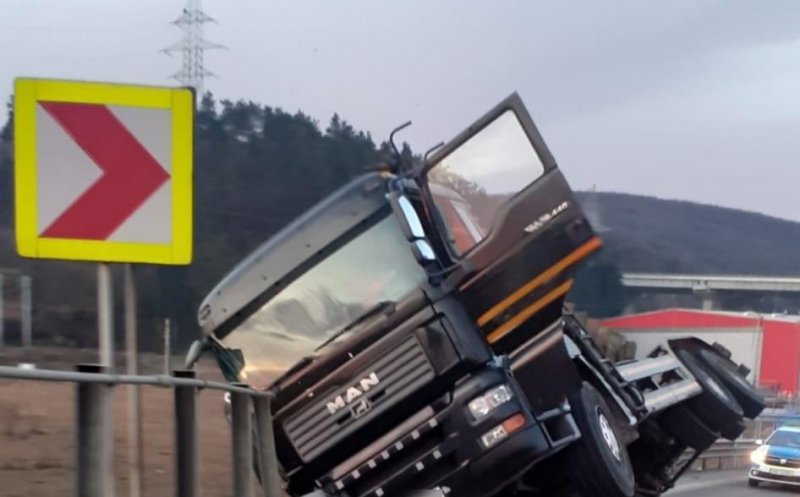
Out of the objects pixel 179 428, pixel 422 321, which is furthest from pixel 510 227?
pixel 179 428

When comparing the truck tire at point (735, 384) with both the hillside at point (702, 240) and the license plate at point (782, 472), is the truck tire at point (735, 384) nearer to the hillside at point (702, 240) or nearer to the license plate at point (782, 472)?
the hillside at point (702, 240)

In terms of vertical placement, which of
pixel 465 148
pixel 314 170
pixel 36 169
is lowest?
pixel 36 169

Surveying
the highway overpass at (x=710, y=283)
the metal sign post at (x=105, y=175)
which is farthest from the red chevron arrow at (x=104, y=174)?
the highway overpass at (x=710, y=283)

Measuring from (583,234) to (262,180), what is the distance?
37.5ft

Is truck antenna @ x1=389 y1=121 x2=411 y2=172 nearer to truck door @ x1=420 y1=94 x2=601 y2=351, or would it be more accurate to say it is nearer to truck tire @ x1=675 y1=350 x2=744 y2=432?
truck door @ x1=420 y1=94 x2=601 y2=351

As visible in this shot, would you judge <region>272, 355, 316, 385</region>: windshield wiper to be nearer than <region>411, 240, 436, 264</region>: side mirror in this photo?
No

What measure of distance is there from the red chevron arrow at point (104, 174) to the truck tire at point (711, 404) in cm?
891

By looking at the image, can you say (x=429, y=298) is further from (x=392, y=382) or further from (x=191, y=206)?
(x=191, y=206)

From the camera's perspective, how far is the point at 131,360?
5199 millimetres

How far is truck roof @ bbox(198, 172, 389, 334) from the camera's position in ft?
26.6

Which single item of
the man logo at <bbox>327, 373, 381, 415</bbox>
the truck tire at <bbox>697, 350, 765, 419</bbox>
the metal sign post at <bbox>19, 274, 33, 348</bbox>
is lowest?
the man logo at <bbox>327, 373, 381, 415</bbox>

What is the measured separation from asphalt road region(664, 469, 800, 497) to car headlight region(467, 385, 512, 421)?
392 inches

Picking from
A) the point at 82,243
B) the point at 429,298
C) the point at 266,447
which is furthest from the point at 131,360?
the point at 429,298

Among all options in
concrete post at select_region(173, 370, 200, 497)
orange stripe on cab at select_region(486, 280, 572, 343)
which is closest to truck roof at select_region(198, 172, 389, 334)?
orange stripe on cab at select_region(486, 280, 572, 343)
